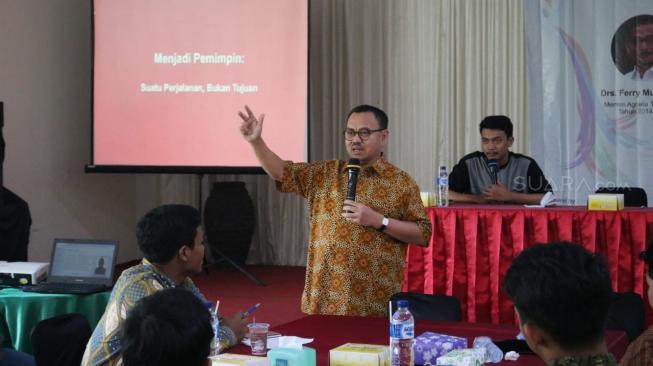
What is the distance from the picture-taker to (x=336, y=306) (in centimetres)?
338

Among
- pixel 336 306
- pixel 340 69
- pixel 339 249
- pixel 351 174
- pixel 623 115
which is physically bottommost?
pixel 336 306

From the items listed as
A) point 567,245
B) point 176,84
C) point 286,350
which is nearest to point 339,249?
point 286,350

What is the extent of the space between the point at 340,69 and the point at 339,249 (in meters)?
4.74

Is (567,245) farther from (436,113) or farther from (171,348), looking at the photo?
(436,113)

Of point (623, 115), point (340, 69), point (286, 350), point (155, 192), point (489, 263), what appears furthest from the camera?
point (155, 192)

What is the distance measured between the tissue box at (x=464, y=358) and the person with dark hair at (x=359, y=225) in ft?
3.49

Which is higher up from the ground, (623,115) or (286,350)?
(623,115)

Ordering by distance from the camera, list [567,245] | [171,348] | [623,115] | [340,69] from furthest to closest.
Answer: [340,69] < [623,115] < [567,245] < [171,348]

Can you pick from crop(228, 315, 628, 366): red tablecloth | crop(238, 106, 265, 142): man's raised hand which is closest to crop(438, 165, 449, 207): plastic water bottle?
crop(238, 106, 265, 142): man's raised hand

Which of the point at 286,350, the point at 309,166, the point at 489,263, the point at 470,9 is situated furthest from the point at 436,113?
the point at 286,350

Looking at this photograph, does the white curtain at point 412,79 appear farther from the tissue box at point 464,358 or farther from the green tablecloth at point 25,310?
the tissue box at point 464,358

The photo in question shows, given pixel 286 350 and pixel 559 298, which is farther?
pixel 286 350

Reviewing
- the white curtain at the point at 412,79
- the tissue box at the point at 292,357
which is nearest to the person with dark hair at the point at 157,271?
the tissue box at the point at 292,357

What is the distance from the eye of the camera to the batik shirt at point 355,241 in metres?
3.38
